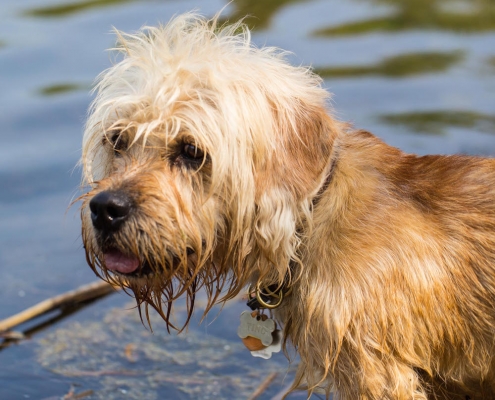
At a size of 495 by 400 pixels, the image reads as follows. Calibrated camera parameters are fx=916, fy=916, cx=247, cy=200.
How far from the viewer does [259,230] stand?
4512mm

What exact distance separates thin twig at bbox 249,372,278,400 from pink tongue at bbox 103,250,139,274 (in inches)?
72.2

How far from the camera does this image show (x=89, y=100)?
10992mm

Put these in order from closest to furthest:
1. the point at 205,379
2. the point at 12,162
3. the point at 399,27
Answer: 1. the point at 205,379
2. the point at 12,162
3. the point at 399,27

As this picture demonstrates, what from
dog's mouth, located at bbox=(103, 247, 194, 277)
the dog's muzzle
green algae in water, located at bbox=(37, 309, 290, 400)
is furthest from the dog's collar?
green algae in water, located at bbox=(37, 309, 290, 400)

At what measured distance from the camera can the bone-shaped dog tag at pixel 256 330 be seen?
4.99 meters

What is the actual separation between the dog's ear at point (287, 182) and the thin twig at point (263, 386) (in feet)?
5.65

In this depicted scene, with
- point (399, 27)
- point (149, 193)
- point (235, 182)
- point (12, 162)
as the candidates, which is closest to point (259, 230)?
point (235, 182)

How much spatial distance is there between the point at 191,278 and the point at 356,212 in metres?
0.90

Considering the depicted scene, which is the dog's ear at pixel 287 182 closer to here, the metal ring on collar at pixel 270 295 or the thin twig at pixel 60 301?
the metal ring on collar at pixel 270 295

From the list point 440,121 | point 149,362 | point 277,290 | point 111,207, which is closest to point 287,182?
point 277,290

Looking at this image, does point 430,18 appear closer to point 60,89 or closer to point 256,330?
point 60,89

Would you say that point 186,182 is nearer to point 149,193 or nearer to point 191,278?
point 149,193

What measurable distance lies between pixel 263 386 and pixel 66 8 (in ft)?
30.8

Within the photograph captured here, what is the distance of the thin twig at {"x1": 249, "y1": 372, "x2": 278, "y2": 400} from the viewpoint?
19.8 ft
